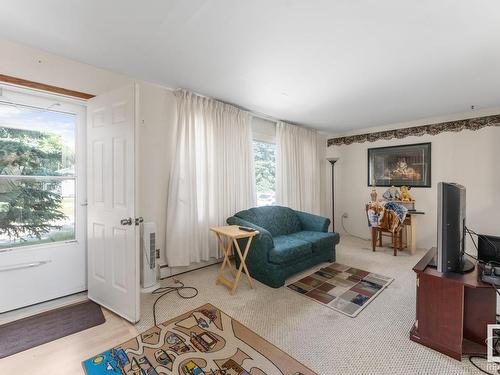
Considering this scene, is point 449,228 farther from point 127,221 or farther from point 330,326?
point 127,221

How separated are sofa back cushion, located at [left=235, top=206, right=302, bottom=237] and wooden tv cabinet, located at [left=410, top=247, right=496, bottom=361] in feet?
6.58

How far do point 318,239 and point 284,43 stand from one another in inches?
93.6

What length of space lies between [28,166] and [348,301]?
3393 millimetres

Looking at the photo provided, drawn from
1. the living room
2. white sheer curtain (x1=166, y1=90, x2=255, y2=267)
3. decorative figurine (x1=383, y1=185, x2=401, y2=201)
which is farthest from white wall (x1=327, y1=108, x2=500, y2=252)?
white sheer curtain (x1=166, y1=90, x2=255, y2=267)

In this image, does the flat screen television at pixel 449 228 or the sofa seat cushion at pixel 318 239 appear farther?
the sofa seat cushion at pixel 318 239

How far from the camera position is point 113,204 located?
2213 mm

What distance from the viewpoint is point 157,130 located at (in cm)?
301

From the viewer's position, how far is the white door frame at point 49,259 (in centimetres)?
214

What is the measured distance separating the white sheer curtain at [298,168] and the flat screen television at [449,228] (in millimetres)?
2806

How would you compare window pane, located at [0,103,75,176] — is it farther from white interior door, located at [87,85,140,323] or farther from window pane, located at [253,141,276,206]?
window pane, located at [253,141,276,206]

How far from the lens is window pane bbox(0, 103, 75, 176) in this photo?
7.09ft

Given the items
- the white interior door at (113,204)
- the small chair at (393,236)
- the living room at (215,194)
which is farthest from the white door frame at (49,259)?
the small chair at (393,236)

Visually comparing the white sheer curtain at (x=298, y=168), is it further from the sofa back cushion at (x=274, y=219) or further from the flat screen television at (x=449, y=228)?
the flat screen television at (x=449, y=228)

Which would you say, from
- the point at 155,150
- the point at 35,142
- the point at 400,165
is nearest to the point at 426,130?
the point at 400,165
